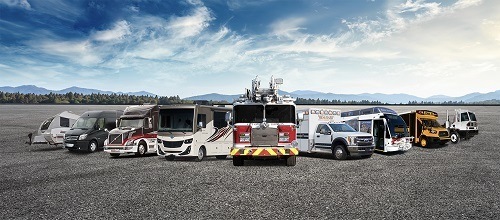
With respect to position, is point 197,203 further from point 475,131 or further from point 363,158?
point 475,131

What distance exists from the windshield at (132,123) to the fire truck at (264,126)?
7487mm

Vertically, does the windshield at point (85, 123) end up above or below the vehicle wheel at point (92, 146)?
above

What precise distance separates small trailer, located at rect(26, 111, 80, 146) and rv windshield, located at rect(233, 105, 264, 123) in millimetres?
15917

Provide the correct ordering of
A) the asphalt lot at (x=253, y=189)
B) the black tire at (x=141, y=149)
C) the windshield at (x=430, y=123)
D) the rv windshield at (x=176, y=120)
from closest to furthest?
the asphalt lot at (x=253, y=189) < the rv windshield at (x=176, y=120) < the black tire at (x=141, y=149) < the windshield at (x=430, y=123)

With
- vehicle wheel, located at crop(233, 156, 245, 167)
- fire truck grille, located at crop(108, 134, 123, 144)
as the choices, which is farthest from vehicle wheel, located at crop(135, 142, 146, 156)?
vehicle wheel, located at crop(233, 156, 245, 167)

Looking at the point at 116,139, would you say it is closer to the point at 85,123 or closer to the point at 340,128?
the point at 85,123

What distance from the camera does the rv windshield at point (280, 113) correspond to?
634 inches

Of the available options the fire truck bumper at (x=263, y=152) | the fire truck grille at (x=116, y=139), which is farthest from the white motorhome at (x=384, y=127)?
the fire truck grille at (x=116, y=139)

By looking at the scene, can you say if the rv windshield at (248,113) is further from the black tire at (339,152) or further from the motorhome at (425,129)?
the motorhome at (425,129)

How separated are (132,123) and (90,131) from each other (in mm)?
3748

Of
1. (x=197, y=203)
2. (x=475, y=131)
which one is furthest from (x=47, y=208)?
(x=475, y=131)

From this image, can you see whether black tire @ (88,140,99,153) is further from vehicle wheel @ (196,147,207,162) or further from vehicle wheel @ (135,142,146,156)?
vehicle wheel @ (196,147,207,162)

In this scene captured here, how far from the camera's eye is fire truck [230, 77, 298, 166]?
15.8m

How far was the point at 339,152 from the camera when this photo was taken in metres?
19.2
